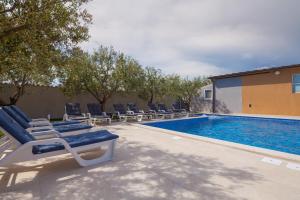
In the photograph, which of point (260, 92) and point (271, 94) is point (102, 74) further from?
point (271, 94)

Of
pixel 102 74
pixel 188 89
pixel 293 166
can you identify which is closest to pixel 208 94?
pixel 188 89

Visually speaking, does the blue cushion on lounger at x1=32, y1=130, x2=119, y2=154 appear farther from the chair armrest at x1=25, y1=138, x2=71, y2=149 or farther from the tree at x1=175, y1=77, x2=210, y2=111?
the tree at x1=175, y1=77, x2=210, y2=111

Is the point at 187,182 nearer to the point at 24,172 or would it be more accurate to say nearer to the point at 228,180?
the point at 228,180

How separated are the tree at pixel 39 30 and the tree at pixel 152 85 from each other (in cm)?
1073

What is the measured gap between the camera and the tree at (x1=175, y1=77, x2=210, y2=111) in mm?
22562

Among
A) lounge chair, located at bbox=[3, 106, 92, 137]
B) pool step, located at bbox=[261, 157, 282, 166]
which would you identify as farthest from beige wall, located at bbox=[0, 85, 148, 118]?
pool step, located at bbox=[261, 157, 282, 166]

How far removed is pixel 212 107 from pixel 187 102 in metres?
2.68

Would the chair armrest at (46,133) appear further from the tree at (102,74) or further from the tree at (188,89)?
the tree at (188,89)

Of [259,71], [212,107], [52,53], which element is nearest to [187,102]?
[212,107]

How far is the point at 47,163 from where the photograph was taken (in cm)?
504

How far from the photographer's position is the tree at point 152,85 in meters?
18.0

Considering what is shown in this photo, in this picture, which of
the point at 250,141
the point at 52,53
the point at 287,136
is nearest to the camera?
the point at 52,53

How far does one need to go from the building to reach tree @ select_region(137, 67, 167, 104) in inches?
247

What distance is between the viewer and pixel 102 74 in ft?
48.3
